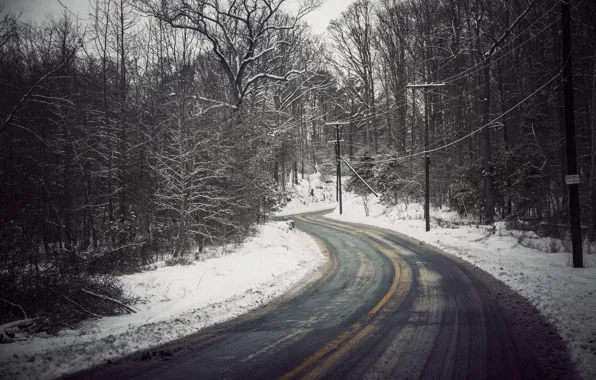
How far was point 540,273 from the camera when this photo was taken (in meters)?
8.62

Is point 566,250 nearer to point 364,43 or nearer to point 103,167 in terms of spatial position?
point 103,167

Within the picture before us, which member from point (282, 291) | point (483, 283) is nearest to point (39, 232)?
point (282, 291)

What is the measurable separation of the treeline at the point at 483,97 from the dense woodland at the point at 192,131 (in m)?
0.18

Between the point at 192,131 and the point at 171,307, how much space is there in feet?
24.9

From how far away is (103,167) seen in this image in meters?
15.6

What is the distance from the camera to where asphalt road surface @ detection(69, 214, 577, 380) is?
3.99m

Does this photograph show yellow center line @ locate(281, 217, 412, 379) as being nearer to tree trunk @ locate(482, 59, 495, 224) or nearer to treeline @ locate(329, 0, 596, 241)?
treeline @ locate(329, 0, 596, 241)

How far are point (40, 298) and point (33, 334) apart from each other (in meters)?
1.24

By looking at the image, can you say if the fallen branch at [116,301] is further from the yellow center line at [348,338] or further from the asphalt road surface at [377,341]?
the yellow center line at [348,338]

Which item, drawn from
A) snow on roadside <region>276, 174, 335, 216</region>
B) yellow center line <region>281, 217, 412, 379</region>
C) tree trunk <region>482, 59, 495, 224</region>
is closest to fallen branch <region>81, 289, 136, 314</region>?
yellow center line <region>281, 217, 412, 379</region>

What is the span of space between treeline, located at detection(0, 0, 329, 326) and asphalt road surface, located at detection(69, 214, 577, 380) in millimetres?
2925

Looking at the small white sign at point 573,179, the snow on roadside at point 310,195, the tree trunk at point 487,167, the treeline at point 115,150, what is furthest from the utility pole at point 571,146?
the snow on roadside at point 310,195

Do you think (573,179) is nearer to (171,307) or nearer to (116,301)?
(171,307)

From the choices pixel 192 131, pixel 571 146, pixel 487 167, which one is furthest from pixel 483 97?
pixel 192 131
